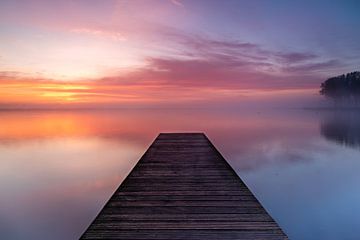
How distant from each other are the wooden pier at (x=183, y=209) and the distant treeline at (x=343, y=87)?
59.2m

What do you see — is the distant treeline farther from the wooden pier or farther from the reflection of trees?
the wooden pier

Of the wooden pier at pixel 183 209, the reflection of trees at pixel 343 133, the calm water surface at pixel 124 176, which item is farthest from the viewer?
Answer: the reflection of trees at pixel 343 133

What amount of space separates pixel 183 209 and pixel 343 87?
6254cm

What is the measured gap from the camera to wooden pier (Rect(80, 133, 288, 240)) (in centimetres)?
214

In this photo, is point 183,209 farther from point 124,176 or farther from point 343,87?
point 343,87

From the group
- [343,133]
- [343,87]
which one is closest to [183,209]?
[343,133]

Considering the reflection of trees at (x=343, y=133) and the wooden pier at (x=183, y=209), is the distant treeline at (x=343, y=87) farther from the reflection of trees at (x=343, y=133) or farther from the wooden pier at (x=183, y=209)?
the wooden pier at (x=183, y=209)

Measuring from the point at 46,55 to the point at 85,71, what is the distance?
239 centimetres

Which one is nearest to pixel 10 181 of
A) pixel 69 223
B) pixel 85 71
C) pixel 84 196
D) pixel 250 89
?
pixel 84 196

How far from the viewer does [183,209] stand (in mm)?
2643

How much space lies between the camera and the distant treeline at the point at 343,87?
173ft

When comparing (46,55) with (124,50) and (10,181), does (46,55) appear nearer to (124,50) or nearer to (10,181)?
(124,50)

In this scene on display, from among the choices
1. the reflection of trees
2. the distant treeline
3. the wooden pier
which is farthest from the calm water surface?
the distant treeline

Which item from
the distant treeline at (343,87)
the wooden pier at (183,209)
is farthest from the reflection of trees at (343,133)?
the distant treeline at (343,87)
